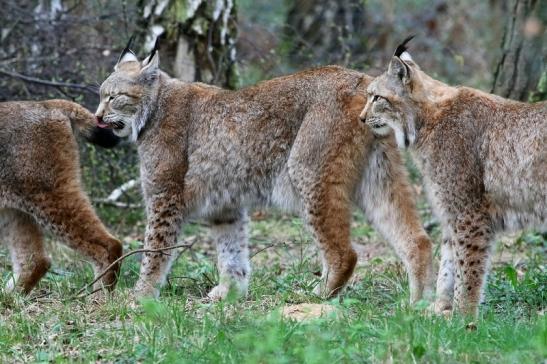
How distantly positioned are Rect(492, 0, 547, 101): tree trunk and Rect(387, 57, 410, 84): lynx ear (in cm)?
230

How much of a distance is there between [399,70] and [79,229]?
8.08 ft

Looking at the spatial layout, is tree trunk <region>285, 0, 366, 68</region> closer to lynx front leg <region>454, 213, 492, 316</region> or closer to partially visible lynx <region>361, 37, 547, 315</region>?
partially visible lynx <region>361, 37, 547, 315</region>

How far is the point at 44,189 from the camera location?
6.95 metres

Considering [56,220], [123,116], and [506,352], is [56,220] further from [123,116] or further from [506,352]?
[506,352]

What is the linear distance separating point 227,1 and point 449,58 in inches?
334

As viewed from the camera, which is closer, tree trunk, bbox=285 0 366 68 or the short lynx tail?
the short lynx tail

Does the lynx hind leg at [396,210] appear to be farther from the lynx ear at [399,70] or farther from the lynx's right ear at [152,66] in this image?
the lynx's right ear at [152,66]

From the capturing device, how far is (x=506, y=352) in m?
4.77

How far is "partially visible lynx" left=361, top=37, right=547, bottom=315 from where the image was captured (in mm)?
5969

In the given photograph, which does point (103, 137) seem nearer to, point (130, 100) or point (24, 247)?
point (130, 100)

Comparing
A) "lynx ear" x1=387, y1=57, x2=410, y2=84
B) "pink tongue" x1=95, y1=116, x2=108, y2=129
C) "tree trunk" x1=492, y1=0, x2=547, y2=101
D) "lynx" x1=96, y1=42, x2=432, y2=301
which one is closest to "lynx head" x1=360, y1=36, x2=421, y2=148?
"lynx ear" x1=387, y1=57, x2=410, y2=84

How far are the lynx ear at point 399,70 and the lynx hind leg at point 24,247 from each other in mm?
2822

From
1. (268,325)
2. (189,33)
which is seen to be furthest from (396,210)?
(189,33)

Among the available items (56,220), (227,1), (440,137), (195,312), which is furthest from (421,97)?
(227,1)
